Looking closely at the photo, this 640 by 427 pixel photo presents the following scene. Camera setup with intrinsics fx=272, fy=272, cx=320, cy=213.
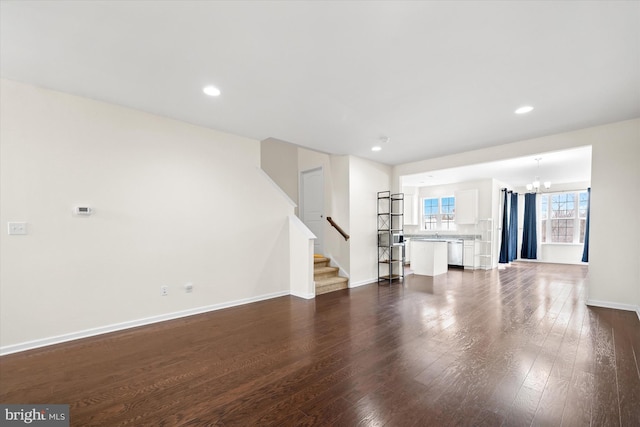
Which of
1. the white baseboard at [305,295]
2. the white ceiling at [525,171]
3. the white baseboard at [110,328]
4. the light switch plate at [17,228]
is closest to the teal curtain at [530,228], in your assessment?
the white ceiling at [525,171]

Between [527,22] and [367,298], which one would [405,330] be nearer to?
[367,298]

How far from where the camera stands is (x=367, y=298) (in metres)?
4.50

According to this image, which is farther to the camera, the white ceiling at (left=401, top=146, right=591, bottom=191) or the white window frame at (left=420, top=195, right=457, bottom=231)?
the white window frame at (left=420, top=195, right=457, bottom=231)

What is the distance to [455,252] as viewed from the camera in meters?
8.03

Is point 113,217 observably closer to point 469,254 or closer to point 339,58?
point 339,58

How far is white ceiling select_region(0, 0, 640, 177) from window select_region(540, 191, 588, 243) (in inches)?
246

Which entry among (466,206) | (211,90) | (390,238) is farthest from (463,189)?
(211,90)

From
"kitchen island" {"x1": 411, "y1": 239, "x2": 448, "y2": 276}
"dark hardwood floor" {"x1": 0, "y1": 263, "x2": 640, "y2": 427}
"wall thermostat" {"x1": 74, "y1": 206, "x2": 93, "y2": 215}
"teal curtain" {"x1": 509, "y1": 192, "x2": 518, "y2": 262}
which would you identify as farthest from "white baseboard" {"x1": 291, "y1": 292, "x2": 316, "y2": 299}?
"teal curtain" {"x1": 509, "y1": 192, "x2": 518, "y2": 262}

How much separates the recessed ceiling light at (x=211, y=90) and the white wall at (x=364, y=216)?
3.05 meters

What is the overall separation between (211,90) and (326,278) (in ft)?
12.3

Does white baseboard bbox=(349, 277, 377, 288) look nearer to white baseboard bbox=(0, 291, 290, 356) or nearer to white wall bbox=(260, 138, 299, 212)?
white baseboard bbox=(0, 291, 290, 356)

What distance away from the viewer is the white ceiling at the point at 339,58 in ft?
5.90

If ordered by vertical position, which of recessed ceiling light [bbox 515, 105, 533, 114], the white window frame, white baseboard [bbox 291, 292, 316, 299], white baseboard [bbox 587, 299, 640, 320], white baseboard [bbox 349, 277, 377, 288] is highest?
recessed ceiling light [bbox 515, 105, 533, 114]

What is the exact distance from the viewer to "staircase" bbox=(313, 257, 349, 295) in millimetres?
4898
